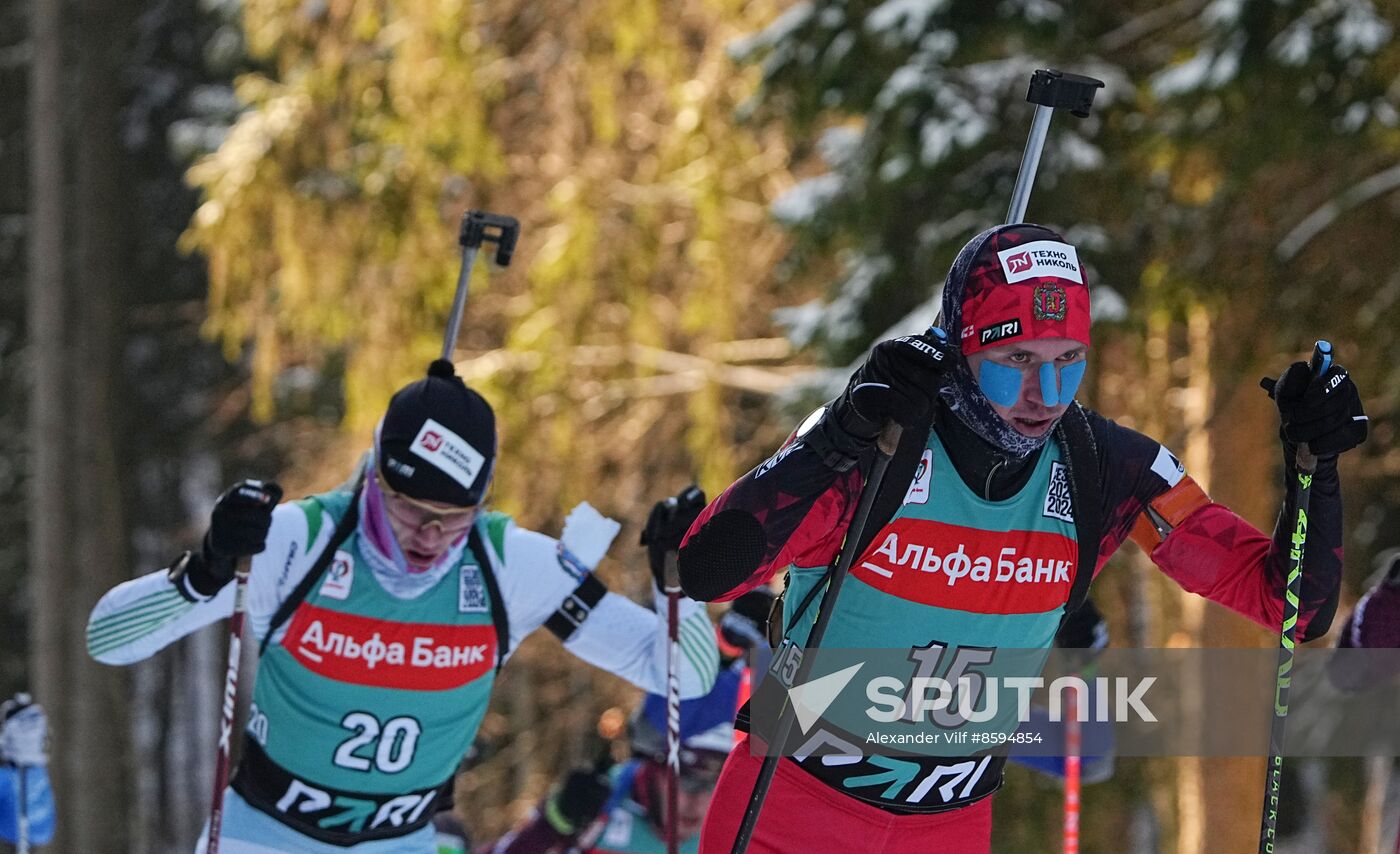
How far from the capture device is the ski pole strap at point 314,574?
5.10 meters

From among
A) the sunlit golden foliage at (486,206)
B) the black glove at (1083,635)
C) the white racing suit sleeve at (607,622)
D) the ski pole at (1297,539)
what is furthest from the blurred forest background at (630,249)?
the ski pole at (1297,539)

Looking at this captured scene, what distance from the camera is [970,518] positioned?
383 centimetres

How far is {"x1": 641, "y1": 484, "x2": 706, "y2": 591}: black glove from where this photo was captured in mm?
5000

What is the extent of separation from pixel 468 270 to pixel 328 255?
790 cm

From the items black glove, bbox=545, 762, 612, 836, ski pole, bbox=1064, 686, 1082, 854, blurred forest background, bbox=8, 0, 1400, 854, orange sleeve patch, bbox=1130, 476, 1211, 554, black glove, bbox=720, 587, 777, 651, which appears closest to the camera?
orange sleeve patch, bbox=1130, 476, 1211, 554

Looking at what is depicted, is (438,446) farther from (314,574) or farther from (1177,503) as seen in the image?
(1177,503)

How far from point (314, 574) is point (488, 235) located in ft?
4.79

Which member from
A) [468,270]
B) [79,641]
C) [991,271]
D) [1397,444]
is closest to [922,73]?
[1397,444]

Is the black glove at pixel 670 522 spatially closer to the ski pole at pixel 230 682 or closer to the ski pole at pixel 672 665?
the ski pole at pixel 672 665

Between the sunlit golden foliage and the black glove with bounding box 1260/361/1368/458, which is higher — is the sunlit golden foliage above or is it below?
above

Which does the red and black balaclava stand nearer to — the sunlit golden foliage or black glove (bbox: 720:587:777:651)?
black glove (bbox: 720:587:777:651)

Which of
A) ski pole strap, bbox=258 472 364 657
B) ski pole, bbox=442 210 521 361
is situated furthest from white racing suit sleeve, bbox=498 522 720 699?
ski pole, bbox=442 210 521 361

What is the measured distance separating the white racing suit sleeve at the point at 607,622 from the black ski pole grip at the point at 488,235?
1.05 meters

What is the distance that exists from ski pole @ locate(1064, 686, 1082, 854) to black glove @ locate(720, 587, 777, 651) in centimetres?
99
